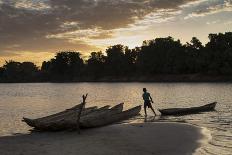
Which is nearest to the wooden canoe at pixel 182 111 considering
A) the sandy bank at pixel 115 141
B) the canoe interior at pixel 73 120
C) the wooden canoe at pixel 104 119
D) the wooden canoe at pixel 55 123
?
the wooden canoe at pixel 104 119

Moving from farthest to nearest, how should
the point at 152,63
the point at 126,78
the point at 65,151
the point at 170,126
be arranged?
the point at 126,78 → the point at 152,63 → the point at 170,126 → the point at 65,151

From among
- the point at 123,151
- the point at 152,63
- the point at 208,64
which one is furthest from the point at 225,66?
the point at 123,151

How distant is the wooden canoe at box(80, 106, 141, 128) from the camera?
81.9 feet

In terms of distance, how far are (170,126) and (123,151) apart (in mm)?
7987

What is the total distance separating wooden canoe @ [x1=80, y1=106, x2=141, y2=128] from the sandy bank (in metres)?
0.70

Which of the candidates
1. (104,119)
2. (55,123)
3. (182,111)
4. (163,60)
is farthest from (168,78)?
(55,123)

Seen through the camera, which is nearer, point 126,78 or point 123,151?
point 123,151

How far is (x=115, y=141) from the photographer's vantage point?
20234 mm

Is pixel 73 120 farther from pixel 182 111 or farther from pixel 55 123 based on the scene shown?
pixel 182 111

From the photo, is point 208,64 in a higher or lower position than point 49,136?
higher

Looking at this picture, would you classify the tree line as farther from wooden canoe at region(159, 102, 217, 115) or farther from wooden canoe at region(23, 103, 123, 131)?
wooden canoe at region(23, 103, 123, 131)

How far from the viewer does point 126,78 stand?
16962 cm

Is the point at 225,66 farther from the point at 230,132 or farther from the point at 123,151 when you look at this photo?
the point at 123,151

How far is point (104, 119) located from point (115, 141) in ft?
24.7
